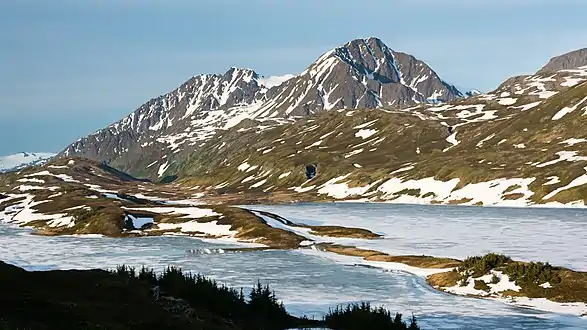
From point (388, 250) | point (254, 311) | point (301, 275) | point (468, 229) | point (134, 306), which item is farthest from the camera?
point (468, 229)

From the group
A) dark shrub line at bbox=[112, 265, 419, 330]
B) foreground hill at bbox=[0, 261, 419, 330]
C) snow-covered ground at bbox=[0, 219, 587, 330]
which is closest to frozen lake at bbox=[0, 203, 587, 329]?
snow-covered ground at bbox=[0, 219, 587, 330]

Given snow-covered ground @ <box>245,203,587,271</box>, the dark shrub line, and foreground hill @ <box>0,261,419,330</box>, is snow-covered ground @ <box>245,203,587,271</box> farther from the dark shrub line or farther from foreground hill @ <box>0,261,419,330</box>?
foreground hill @ <box>0,261,419,330</box>

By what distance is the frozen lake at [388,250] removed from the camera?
46.4 m

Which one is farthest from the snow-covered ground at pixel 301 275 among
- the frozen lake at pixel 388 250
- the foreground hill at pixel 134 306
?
the foreground hill at pixel 134 306

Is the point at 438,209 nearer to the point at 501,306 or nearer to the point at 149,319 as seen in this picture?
the point at 501,306

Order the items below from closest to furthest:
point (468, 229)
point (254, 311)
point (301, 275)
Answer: point (254, 311)
point (301, 275)
point (468, 229)

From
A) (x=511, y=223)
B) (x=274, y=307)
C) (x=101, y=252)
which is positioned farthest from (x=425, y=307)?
(x=511, y=223)

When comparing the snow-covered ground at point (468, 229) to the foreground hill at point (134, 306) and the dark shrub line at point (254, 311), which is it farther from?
the foreground hill at point (134, 306)

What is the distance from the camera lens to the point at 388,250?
87.6m

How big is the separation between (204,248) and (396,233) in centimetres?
3572

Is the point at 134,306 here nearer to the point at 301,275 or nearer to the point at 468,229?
the point at 301,275

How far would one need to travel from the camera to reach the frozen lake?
4644 cm

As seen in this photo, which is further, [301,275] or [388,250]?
[388,250]

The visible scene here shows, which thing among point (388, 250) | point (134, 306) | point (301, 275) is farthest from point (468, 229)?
point (134, 306)
